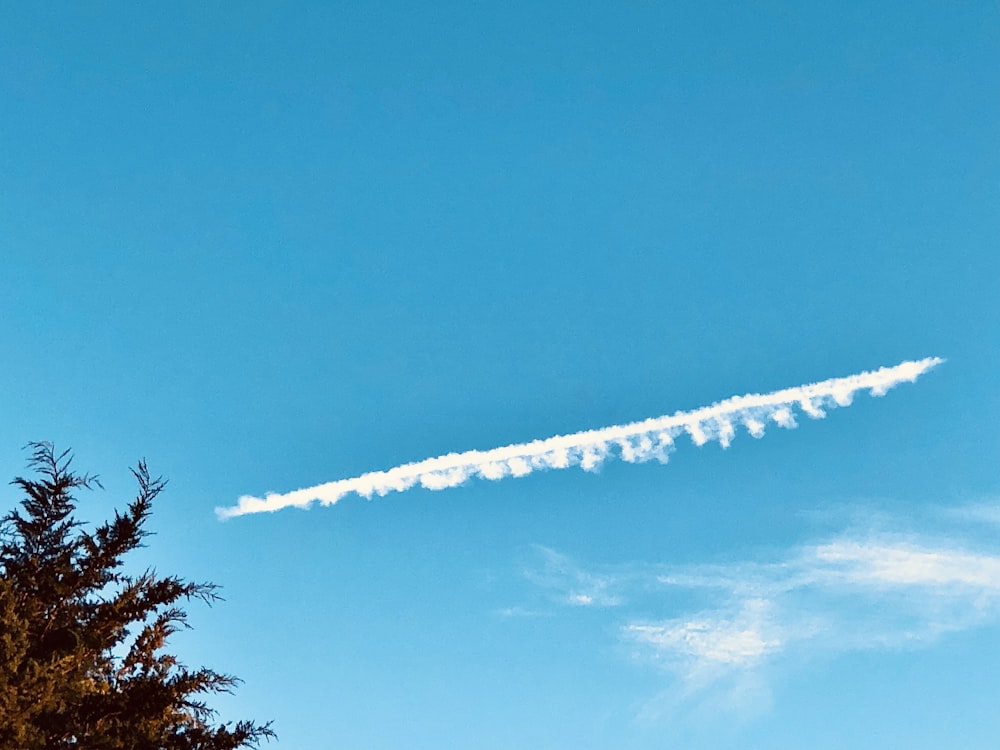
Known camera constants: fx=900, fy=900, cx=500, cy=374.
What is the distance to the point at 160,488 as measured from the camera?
23.6m

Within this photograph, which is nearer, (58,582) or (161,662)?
(58,582)

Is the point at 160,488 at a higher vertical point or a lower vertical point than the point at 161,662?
higher

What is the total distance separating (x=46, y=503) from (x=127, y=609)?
3.59 meters

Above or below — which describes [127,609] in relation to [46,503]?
below

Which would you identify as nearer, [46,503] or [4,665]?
[4,665]

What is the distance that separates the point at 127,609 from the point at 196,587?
1.78 m

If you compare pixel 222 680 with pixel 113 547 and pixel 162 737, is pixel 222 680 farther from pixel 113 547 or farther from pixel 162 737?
pixel 113 547

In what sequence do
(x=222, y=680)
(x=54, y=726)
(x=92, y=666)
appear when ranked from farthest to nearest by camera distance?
(x=222, y=680) < (x=92, y=666) < (x=54, y=726)

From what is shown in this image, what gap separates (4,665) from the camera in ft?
62.7

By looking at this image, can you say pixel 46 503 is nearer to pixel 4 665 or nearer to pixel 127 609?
pixel 127 609

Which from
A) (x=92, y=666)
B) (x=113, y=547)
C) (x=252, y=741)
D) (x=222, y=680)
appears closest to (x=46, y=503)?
(x=113, y=547)

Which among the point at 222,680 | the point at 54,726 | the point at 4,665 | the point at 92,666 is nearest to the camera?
the point at 4,665

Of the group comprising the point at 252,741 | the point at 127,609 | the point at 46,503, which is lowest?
the point at 252,741

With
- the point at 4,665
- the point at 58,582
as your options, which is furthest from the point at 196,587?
the point at 4,665
